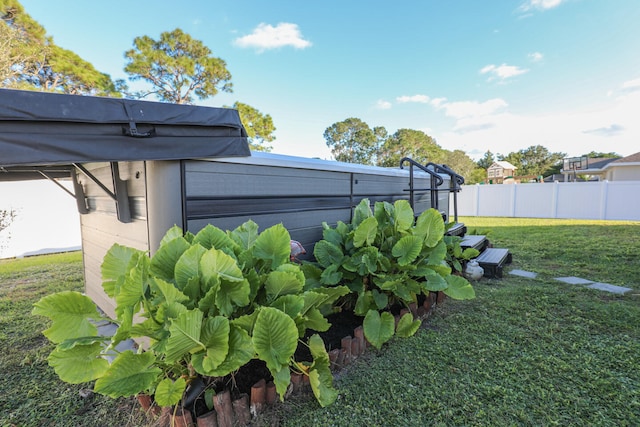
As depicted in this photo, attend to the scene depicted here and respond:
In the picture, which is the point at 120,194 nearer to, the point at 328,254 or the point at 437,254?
the point at 328,254

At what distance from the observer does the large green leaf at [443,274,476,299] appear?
7.39ft

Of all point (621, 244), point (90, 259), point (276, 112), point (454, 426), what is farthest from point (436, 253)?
point (276, 112)

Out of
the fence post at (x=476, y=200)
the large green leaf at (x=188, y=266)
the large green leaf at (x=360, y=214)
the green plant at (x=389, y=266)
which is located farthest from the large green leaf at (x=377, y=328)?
the fence post at (x=476, y=200)

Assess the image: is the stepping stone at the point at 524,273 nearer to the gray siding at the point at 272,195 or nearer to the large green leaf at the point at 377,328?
the gray siding at the point at 272,195

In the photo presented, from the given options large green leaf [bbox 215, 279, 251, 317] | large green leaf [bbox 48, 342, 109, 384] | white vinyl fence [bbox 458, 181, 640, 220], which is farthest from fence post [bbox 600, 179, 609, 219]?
large green leaf [bbox 48, 342, 109, 384]

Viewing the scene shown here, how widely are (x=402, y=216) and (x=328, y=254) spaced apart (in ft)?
2.30

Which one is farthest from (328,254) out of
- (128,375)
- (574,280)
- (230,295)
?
(574,280)

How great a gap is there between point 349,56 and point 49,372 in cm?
1188

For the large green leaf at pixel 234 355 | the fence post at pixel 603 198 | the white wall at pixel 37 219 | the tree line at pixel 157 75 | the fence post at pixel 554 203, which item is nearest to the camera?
the large green leaf at pixel 234 355

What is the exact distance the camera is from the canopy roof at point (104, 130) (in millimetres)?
1311

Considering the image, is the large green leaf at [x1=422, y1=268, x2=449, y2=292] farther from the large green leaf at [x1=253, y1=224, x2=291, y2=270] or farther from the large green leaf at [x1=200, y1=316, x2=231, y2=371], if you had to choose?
the large green leaf at [x1=200, y1=316, x2=231, y2=371]

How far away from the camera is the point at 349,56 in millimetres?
11094

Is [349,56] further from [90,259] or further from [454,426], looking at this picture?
[454,426]

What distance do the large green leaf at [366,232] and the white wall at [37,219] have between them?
25.4ft
